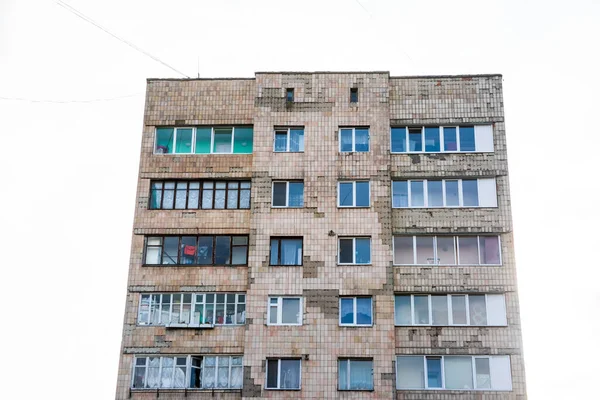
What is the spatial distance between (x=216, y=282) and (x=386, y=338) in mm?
8272

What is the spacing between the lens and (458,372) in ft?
113

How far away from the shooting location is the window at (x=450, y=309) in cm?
3519

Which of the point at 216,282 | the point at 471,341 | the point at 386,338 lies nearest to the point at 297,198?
the point at 216,282

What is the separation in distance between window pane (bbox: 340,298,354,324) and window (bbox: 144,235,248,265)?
16.5 feet

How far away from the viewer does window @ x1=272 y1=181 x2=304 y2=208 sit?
37.1 m

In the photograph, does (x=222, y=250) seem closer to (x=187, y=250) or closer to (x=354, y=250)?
(x=187, y=250)

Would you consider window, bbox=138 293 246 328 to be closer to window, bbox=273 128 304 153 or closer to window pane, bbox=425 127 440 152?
window, bbox=273 128 304 153

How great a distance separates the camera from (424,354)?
34625mm

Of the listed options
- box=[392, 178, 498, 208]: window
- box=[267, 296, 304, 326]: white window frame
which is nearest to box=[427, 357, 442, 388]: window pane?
box=[267, 296, 304, 326]: white window frame

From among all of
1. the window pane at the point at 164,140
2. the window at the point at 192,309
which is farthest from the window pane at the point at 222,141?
the window at the point at 192,309

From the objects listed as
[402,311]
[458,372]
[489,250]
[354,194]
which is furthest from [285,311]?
[489,250]

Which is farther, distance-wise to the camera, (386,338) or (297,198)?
(297,198)

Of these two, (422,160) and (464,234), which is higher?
(422,160)

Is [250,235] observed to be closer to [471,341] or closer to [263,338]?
[263,338]
